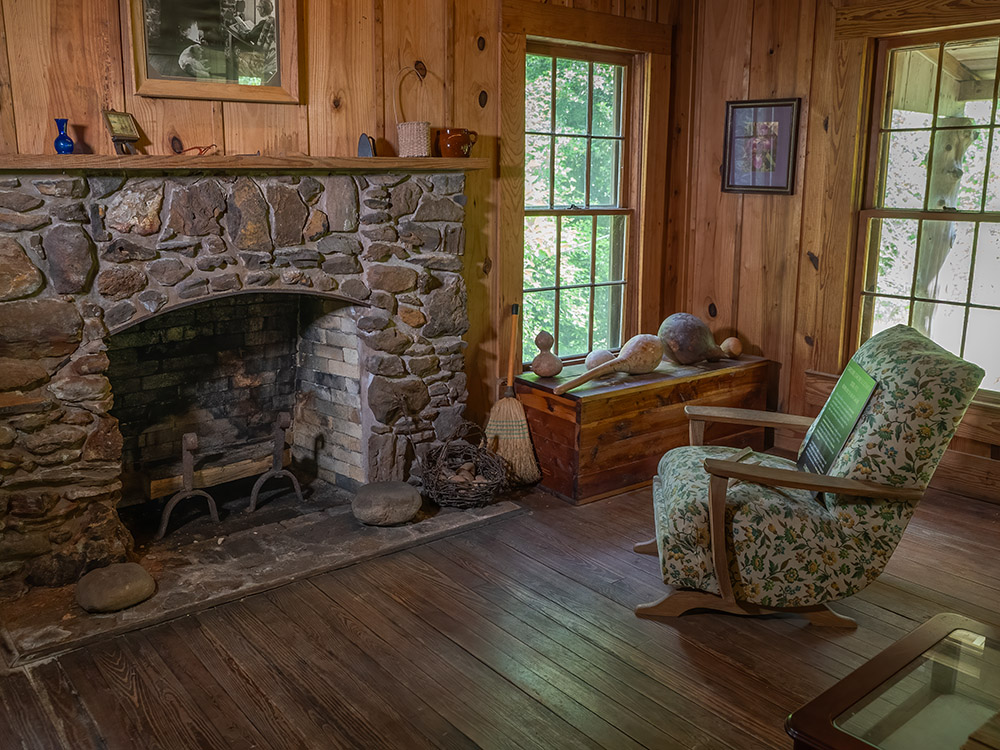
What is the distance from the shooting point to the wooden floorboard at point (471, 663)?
2404 millimetres

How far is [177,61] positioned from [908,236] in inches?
131

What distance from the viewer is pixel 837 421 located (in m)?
3.01

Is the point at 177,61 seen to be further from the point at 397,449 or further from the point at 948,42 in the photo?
the point at 948,42

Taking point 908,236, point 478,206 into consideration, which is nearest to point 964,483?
point 908,236

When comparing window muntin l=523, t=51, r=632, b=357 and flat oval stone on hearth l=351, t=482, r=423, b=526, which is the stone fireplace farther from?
window muntin l=523, t=51, r=632, b=357

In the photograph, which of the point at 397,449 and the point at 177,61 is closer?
the point at 177,61

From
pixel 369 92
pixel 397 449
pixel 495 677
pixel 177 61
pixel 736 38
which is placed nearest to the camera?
pixel 495 677

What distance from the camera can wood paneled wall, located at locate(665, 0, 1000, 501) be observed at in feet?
13.7

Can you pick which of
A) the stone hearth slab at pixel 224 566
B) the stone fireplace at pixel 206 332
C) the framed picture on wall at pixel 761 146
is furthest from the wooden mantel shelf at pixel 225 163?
the framed picture on wall at pixel 761 146

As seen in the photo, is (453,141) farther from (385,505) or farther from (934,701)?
(934,701)

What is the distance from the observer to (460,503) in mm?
3889

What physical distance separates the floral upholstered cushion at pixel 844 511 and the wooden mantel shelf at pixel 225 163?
176 centimetres

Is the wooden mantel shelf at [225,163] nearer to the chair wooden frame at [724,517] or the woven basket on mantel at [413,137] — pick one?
the woven basket on mantel at [413,137]

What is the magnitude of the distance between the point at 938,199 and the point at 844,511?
80.4 inches
